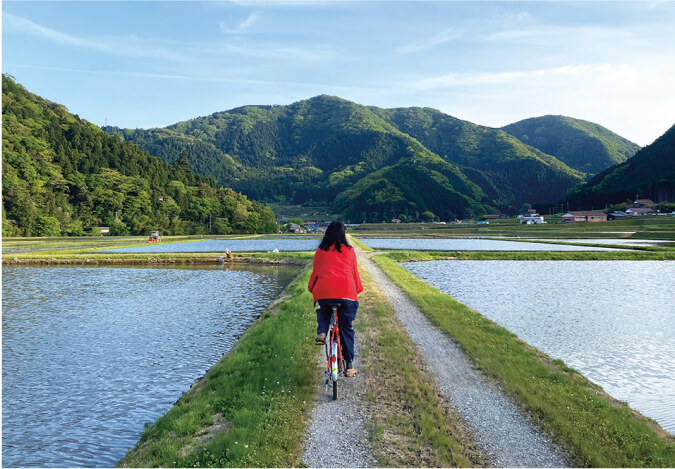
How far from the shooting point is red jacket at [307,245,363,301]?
31.1 ft

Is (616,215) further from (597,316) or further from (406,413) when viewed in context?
(406,413)

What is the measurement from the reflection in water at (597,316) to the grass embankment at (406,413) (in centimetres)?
478

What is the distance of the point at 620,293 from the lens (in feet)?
90.0

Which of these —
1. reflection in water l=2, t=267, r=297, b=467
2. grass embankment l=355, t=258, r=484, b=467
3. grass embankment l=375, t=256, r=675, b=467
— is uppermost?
grass embankment l=355, t=258, r=484, b=467

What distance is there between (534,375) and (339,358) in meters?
4.89

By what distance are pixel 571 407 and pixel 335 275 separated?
5.28 m

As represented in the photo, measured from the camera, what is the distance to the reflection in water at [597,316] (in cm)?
1229

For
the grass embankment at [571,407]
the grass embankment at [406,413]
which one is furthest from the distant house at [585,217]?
the grass embankment at [406,413]

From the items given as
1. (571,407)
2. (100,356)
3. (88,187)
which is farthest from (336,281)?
(88,187)

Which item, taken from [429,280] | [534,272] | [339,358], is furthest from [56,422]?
[534,272]

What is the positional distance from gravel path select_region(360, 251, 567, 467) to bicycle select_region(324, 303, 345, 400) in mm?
2334

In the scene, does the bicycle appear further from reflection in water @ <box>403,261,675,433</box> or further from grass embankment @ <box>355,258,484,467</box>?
reflection in water @ <box>403,261,675,433</box>

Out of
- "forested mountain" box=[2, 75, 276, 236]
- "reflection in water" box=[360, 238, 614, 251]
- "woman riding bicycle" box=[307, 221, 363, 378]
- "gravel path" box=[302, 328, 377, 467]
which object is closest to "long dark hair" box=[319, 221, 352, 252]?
"woman riding bicycle" box=[307, 221, 363, 378]

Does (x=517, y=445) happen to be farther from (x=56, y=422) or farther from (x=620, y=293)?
(x=620, y=293)
